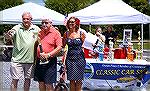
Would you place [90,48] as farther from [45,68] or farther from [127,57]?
[45,68]

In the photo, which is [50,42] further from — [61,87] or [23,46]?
[61,87]

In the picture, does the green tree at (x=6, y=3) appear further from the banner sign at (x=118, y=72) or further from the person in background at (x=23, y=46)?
the person in background at (x=23, y=46)

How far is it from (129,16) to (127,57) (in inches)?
105

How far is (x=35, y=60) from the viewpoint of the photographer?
6.57 metres

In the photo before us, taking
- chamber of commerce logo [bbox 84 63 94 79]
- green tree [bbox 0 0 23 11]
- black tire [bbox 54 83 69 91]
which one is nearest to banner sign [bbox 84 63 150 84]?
chamber of commerce logo [bbox 84 63 94 79]

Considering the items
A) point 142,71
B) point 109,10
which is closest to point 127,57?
point 142,71

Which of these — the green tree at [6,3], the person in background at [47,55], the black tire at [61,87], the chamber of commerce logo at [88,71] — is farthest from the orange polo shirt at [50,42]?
the green tree at [6,3]

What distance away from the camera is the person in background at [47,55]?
6410 millimetres

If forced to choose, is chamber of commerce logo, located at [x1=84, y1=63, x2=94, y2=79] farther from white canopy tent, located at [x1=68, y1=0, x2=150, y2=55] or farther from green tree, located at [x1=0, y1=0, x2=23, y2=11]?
green tree, located at [x1=0, y1=0, x2=23, y2=11]

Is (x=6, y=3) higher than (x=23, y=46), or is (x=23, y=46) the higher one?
(x=6, y=3)

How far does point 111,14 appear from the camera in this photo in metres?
11.9

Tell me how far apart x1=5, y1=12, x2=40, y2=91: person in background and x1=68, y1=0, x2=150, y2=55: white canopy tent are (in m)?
5.06

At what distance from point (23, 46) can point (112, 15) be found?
5.54 metres

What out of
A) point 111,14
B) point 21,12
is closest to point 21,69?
point 111,14
